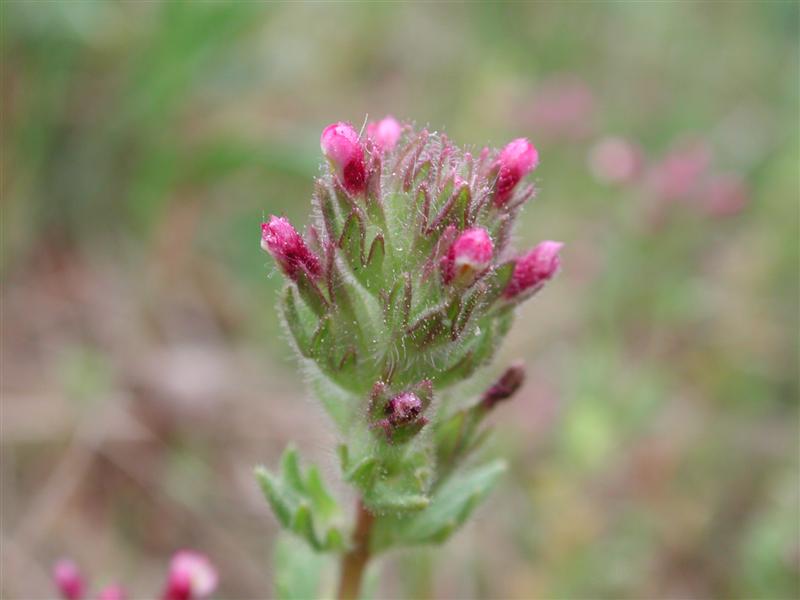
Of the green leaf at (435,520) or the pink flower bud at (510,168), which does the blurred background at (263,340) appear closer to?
the green leaf at (435,520)

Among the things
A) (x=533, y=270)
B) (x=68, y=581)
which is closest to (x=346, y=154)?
(x=533, y=270)

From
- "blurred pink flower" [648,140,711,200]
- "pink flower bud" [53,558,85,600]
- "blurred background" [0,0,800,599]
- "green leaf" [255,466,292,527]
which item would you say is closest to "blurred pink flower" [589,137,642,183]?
"blurred background" [0,0,800,599]

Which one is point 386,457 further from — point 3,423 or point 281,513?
point 3,423

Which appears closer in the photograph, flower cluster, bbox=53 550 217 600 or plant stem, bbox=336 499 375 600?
plant stem, bbox=336 499 375 600

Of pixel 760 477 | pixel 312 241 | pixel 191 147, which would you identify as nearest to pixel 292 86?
pixel 191 147

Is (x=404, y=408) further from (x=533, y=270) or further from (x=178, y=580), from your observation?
(x=178, y=580)

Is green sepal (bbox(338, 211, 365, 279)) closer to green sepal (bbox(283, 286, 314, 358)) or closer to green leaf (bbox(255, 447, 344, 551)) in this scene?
green sepal (bbox(283, 286, 314, 358))

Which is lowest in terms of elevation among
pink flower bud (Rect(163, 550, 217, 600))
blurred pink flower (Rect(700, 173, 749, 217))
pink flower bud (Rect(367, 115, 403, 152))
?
pink flower bud (Rect(163, 550, 217, 600))
